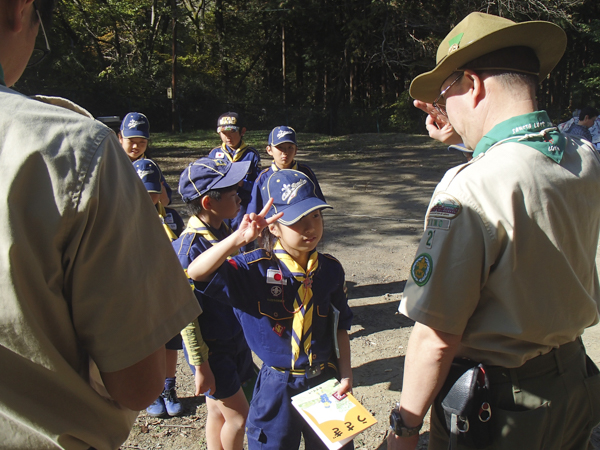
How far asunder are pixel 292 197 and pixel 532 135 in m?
1.22

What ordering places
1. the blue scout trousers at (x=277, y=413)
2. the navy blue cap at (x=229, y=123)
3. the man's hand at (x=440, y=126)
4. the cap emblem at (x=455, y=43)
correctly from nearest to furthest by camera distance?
the cap emblem at (x=455, y=43) → the man's hand at (x=440, y=126) → the blue scout trousers at (x=277, y=413) → the navy blue cap at (x=229, y=123)

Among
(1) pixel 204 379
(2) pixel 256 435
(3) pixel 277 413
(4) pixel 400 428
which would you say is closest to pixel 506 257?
(4) pixel 400 428

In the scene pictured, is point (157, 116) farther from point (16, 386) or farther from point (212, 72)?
point (16, 386)

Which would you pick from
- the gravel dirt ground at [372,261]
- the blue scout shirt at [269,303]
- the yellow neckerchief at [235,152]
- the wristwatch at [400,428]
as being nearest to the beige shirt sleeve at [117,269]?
the wristwatch at [400,428]

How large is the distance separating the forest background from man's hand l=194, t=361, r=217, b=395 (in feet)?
71.2

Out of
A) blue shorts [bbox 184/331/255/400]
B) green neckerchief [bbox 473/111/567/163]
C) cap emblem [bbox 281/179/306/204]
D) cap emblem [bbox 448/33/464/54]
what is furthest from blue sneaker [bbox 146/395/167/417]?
cap emblem [bbox 448/33/464/54]

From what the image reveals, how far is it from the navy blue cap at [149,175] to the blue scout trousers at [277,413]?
2.13 metres

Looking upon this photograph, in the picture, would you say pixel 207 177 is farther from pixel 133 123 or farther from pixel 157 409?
pixel 133 123

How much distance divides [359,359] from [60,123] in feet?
12.4

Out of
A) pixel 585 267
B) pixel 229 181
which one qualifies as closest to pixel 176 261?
pixel 585 267

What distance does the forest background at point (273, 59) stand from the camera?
83.4 feet

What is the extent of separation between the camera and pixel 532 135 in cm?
173

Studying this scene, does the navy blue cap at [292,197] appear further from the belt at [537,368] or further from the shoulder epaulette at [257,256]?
the belt at [537,368]

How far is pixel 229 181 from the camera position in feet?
9.90
